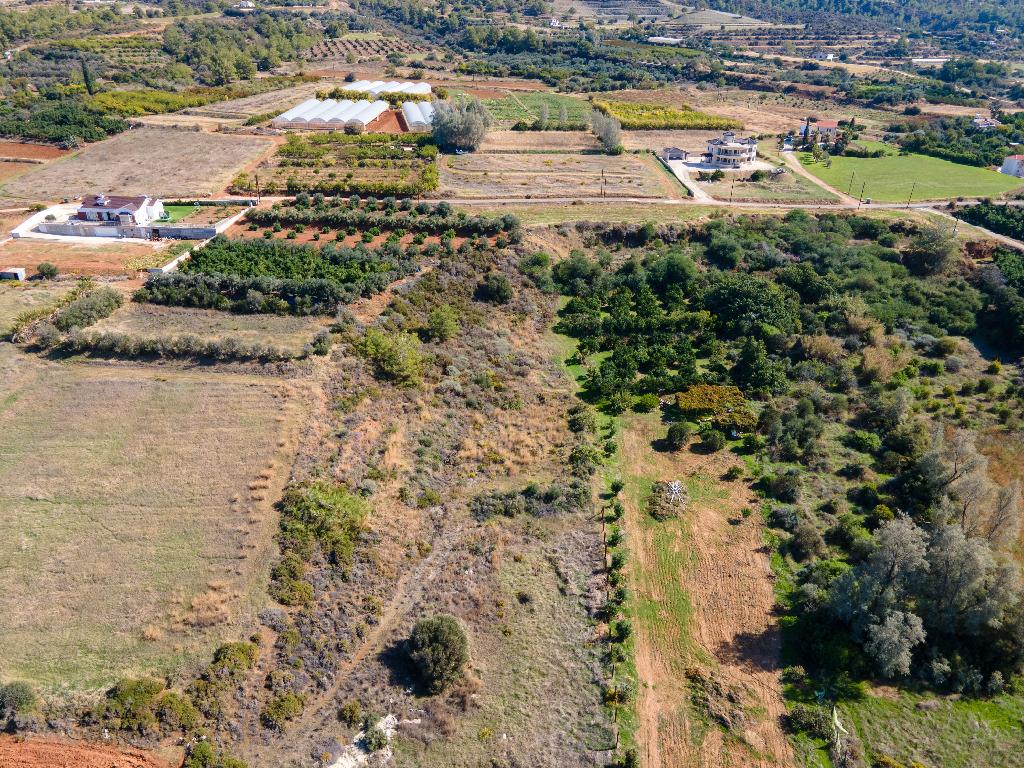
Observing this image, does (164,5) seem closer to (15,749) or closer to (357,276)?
(357,276)

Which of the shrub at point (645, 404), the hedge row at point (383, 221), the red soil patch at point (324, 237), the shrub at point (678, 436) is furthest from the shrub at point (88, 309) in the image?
the shrub at point (678, 436)

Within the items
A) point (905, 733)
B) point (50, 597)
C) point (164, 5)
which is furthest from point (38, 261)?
point (164, 5)

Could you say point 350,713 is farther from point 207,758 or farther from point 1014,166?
point 1014,166

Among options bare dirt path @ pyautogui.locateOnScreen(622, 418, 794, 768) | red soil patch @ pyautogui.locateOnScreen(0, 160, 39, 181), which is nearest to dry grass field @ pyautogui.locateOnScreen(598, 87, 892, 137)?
bare dirt path @ pyautogui.locateOnScreen(622, 418, 794, 768)

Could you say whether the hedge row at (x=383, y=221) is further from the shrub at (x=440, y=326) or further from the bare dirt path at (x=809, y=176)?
the bare dirt path at (x=809, y=176)

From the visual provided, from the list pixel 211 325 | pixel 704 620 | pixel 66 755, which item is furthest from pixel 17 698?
pixel 704 620

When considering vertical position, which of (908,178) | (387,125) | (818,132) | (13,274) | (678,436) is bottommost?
(678,436)

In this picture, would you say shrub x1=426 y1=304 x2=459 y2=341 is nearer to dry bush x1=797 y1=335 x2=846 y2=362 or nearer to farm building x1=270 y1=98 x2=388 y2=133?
dry bush x1=797 y1=335 x2=846 y2=362
